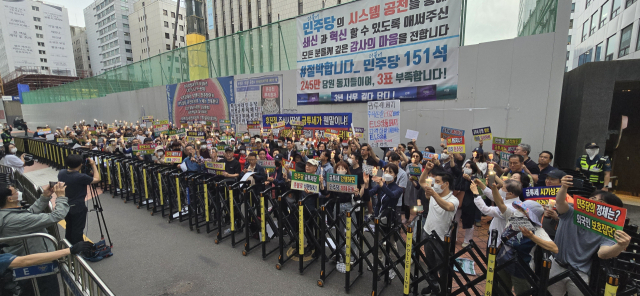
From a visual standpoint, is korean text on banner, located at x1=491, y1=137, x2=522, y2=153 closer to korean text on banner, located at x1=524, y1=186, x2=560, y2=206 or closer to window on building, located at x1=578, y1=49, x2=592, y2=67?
korean text on banner, located at x1=524, y1=186, x2=560, y2=206

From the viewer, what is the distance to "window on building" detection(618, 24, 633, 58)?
1512 cm

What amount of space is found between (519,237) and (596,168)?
210 inches

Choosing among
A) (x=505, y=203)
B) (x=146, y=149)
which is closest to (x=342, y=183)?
(x=505, y=203)

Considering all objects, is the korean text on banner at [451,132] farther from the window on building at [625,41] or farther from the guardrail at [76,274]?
the window on building at [625,41]

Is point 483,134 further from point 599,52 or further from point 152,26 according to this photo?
point 152,26

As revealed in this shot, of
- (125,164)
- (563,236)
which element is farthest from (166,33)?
(563,236)

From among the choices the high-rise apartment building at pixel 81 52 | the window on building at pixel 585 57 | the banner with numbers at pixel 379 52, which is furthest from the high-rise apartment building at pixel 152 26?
the window on building at pixel 585 57

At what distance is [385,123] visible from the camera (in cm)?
805

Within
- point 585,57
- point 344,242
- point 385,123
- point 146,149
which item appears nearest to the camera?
point 344,242

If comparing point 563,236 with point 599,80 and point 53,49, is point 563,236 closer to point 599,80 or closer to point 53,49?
point 599,80

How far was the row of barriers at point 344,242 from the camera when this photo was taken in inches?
116

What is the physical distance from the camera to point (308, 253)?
5.34 m

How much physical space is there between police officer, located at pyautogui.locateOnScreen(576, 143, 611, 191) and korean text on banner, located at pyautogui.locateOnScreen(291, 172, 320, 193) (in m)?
6.65

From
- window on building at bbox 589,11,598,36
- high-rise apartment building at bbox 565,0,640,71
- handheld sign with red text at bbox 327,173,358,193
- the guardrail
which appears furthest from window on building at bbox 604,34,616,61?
the guardrail
